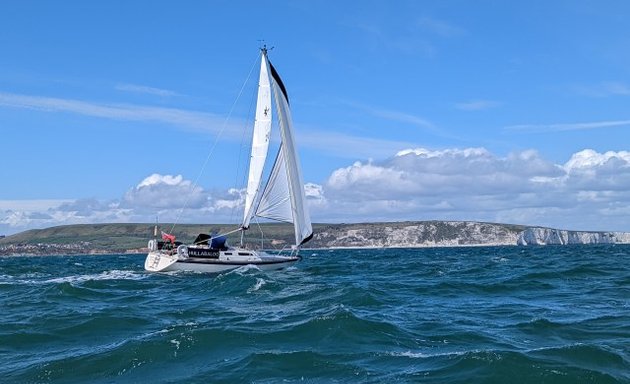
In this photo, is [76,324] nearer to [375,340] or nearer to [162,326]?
[162,326]

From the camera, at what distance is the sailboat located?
170 ft

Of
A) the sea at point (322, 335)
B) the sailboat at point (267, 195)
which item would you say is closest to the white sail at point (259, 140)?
the sailboat at point (267, 195)

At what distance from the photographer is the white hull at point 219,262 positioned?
163ft

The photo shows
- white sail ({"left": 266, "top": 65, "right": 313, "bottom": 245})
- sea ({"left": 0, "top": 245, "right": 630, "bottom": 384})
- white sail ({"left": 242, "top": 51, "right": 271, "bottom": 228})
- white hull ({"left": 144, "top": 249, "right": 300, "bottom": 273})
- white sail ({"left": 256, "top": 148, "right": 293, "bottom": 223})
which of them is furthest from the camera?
white sail ({"left": 266, "top": 65, "right": 313, "bottom": 245})

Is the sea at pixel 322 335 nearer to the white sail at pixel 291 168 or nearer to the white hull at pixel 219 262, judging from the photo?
the white hull at pixel 219 262

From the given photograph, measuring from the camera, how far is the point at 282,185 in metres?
54.5

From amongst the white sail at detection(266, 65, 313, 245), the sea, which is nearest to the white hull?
the white sail at detection(266, 65, 313, 245)

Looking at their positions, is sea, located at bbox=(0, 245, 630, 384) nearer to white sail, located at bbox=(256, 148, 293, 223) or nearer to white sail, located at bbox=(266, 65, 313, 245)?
white sail, located at bbox=(256, 148, 293, 223)

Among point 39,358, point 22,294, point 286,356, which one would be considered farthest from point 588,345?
point 22,294

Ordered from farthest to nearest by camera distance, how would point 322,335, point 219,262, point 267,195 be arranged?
point 267,195 → point 219,262 → point 322,335

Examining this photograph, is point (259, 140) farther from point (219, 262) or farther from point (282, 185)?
point (219, 262)

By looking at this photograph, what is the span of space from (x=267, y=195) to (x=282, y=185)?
1494mm

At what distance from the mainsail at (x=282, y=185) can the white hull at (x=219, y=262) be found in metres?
3.46

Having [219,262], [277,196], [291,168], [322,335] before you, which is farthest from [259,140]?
[322,335]
